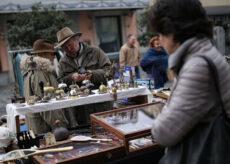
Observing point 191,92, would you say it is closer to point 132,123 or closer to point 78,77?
point 132,123

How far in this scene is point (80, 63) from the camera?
336 centimetres

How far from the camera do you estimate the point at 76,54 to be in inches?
131

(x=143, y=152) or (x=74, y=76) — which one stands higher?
(x=74, y=76)

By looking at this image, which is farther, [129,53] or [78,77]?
[129,53]

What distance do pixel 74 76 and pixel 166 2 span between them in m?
2.23

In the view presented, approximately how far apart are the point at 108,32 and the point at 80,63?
9999 millimetres

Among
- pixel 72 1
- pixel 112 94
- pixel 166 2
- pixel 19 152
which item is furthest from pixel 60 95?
pixel 72 1

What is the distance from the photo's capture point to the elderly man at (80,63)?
3277 millimetres

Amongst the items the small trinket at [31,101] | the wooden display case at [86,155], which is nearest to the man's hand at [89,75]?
the small trinket at [31,101]

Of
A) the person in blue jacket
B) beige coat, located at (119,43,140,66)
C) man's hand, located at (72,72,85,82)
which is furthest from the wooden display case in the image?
beige coat, located at (119,43,140,66)

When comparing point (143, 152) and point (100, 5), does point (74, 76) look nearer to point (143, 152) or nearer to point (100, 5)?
point (143, 152)

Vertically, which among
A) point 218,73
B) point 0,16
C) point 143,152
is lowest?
point 143,152

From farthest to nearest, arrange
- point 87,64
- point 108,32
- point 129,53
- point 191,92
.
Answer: point 108,32 → point 129,53 → point 87,64 → point 191,92

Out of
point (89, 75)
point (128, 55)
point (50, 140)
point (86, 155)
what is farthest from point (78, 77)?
point (128, 55)
